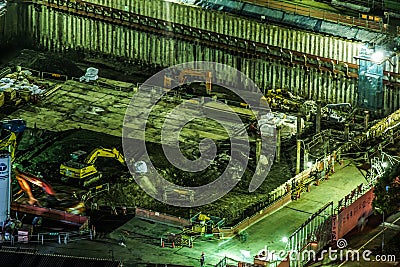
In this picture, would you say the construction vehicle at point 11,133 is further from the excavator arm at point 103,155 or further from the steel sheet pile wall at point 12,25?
the steel sheet pile wall at point 12,25

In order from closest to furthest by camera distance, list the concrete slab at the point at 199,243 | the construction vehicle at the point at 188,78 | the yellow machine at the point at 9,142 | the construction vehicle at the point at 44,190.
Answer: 1. the concrete slab at the point at 199,243
2. the construction vehicle at the point at 44,190
3. the yellow machine at the point at 9,142
4. the construction vehicle at the point at 188,78

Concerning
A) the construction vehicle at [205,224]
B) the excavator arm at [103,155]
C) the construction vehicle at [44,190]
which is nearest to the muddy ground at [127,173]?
the excavator arm at [103,155]

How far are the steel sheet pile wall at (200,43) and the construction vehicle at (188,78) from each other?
289 centimetres

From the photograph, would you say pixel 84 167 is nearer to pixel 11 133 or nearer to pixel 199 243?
pixel 11 133

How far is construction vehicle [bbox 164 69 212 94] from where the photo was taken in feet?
376

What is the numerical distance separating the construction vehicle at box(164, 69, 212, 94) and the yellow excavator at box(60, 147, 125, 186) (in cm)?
1431

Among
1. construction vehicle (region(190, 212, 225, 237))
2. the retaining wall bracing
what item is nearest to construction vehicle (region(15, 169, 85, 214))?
construction vehicle (region(190, 212, 225, 237))

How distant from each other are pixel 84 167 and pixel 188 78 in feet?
62.1

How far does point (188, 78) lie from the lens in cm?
11562

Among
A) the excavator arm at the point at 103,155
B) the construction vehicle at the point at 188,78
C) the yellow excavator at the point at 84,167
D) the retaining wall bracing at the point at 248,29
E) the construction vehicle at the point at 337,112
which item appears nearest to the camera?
Result: the yellow excavator at the point at 84,167

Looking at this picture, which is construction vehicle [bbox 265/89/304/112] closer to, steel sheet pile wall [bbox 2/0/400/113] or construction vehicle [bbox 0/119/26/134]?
steel sheet pile wall [bbox 2/0/400/113]

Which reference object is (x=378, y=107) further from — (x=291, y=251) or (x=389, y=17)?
(x=291, y=251)

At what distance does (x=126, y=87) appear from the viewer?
114 meters

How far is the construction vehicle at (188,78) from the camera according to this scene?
114500 mm
